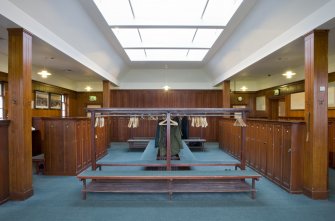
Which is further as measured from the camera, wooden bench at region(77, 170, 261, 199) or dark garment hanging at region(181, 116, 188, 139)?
dark garment hanging at region(181, 116, 188, 139)

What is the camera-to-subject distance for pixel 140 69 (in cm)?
962

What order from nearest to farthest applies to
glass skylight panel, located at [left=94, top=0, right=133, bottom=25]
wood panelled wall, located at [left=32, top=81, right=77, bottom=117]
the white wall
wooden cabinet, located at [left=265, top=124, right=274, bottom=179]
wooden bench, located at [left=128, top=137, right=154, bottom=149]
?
1. glass skylight panel, located at [left=94, top=0, right=133, bottom=25]
2. wooden cabinet, located at [left=265, top=124, right=274, bottom=179]
3. wood panelled wall, located at [left=32, top=81, right=77, bottom=117]
4. wooden bench, located at [left=128, top=137, right=154, bottom=149]
5. the white wall

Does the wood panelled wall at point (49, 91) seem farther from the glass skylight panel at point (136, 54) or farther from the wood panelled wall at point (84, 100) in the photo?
the glass skylight panel at point (136, 54)

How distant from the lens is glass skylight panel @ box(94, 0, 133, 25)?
13.4 ft

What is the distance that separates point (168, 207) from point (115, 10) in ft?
13.1

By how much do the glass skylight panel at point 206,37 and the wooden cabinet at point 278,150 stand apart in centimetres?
244

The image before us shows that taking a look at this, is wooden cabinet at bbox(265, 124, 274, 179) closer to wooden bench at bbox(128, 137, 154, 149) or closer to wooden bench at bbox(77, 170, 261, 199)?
wooden bench at bbox(77, 170, 261, 199)

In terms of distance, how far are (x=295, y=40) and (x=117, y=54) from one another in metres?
5.25

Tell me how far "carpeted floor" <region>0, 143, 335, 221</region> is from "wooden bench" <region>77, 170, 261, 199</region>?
157mm

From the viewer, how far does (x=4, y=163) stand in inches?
129

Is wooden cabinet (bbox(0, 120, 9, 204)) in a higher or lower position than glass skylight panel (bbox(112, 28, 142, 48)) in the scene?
lower

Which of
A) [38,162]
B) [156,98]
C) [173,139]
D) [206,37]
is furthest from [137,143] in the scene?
[206,37]

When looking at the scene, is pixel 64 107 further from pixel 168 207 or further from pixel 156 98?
pixel 168 207

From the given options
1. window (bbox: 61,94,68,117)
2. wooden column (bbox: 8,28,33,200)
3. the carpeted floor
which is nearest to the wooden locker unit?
the carpeted floor
